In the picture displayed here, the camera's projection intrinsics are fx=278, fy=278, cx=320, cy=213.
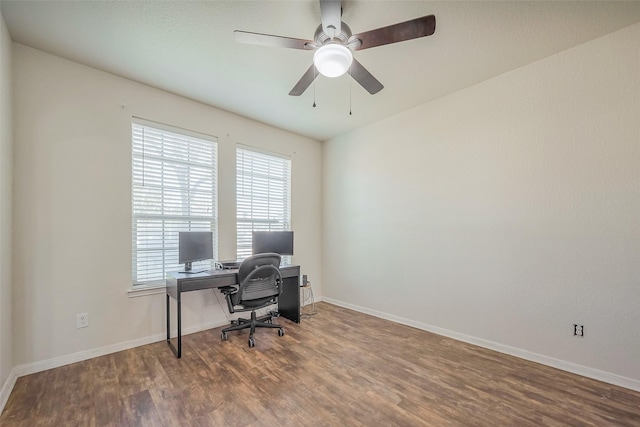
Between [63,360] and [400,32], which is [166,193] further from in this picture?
[400,32]

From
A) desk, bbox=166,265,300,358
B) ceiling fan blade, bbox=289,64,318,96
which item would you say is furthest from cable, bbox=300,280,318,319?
ceiling fan blade, bbox=289,64,318,96

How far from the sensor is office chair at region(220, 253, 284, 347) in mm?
2914

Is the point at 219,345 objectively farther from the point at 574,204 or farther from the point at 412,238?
the point at 574,204

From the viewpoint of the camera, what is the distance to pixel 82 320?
2.60m

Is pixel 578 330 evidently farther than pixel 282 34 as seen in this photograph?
Yes

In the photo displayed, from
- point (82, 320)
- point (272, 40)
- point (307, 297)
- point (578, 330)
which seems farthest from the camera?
point (307, 297)

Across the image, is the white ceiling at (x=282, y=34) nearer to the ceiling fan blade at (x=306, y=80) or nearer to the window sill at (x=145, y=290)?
the ceiling fan blade at (x=306, y=80)

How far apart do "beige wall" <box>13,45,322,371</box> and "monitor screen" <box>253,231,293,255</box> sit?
107 centimetres

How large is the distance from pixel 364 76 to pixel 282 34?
2.45 feet

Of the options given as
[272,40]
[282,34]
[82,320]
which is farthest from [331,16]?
[82,320]

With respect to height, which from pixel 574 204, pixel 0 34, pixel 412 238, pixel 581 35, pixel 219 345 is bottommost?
pixel 219 345

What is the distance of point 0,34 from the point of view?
78.0 inches

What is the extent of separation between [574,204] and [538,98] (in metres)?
1.03

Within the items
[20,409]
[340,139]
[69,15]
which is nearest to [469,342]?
[340,139]
